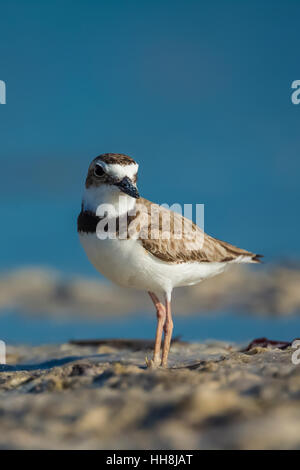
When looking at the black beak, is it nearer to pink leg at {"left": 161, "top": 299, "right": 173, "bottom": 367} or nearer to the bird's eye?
the bird's eye

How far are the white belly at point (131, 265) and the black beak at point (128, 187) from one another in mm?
520

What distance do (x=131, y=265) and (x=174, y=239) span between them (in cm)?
80

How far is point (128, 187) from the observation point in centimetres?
620

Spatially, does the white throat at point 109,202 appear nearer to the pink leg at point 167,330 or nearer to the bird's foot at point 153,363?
the pink leg at point 167,330

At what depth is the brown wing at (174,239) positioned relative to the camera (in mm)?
6359

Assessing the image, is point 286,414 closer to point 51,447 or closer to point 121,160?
point 51,447

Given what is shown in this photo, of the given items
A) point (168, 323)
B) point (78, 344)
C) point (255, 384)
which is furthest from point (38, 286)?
point (255, 384)

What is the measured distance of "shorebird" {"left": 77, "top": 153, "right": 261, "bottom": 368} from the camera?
618 cm

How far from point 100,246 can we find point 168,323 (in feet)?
4.65

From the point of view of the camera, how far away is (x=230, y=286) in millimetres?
20812

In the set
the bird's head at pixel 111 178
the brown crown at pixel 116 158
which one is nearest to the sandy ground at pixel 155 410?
the bird's head at pixel 111 178

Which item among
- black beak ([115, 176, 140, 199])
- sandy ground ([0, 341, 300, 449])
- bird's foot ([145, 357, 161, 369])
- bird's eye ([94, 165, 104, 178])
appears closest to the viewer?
sandy ground ([0, 341, 300, 449])

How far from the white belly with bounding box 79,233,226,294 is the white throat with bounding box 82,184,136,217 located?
12.6 inches

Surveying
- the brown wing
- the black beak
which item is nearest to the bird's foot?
the brown wing
